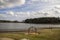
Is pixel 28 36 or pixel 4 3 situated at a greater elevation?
pixel 4 3

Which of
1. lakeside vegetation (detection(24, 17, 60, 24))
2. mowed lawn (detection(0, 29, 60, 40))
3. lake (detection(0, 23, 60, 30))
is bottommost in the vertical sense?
mowed lawn (detection(0, 29, 60, 40))

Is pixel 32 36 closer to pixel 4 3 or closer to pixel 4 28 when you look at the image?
pixel 4 28

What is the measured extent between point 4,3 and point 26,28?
0.41 meters

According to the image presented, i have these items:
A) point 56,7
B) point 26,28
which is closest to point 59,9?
point 56,7

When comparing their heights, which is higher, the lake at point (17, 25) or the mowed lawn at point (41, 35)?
the lake at point (17, 25)

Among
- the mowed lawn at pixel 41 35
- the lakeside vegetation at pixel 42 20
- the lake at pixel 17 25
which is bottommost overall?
the mowed lawn at pixel 41 35

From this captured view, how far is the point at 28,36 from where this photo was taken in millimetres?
2051

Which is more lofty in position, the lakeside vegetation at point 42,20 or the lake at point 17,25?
the lakeside vegetation at point 42,20

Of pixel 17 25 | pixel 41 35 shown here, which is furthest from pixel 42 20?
pixel 17 25

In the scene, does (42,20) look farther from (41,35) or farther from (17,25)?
(17,25)

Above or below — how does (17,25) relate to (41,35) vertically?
above

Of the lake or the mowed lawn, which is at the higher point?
the lake

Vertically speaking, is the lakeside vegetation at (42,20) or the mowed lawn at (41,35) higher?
the lakeside vegetation at (42,20)

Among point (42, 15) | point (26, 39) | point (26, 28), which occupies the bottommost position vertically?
point (26, 39)
